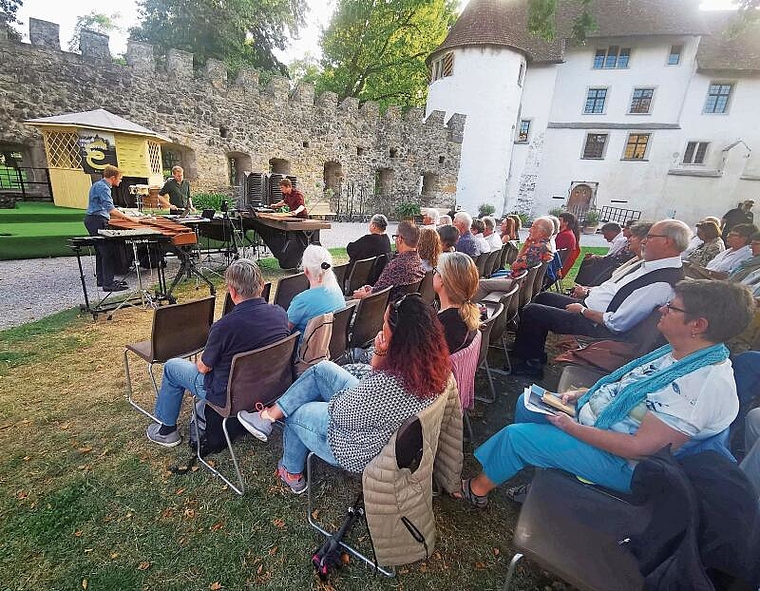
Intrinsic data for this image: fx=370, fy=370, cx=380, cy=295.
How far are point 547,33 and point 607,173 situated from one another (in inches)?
752

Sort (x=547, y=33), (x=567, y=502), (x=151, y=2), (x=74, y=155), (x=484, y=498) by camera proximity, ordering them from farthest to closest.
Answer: (x=151, y=2)
(x=74, y=155)
(x=547, y=33)
(x=484, y=498)
(x=567, y=502)

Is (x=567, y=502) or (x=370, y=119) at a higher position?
(x=370, y=119)

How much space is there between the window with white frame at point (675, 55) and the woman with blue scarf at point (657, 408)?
23696 millimetres

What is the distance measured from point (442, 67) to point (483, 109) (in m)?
2.93

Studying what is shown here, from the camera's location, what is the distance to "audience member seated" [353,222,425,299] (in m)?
3.62

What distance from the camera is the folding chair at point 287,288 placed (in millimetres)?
3607

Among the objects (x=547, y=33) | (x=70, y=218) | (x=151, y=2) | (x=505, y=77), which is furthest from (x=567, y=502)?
(x=151, y=2)

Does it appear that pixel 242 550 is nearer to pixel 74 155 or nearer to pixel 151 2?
pixel 74 155

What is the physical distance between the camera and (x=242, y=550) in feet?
6.06

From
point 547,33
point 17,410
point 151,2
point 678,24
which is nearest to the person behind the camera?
point 17,410

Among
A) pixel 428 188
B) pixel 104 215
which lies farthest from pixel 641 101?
pixel 104 215

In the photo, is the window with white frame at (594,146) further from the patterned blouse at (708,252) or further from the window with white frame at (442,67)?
the patterned blouse at (708,252)

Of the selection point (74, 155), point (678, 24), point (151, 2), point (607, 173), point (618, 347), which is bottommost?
point (618, 347)

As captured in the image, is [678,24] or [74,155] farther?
[678,24]
